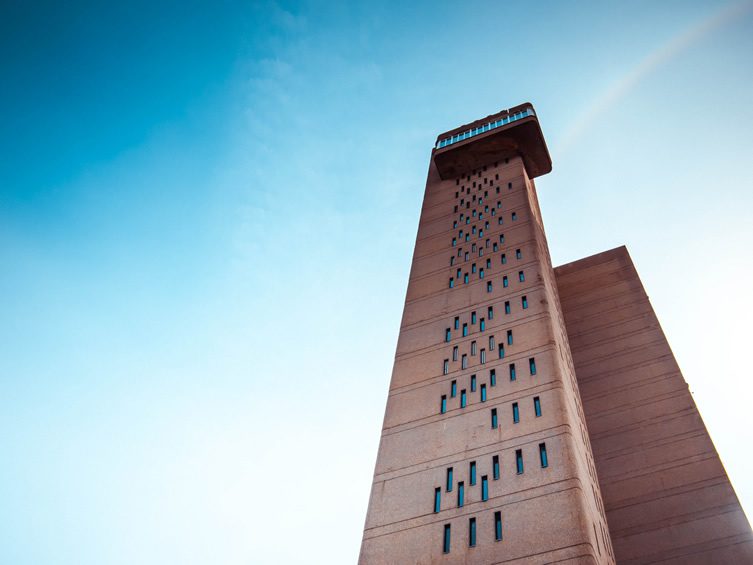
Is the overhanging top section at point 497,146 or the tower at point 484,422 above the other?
the overhanging top section at point 497,146

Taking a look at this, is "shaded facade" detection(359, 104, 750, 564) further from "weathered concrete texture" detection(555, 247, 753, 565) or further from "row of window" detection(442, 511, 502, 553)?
"weathered concrete texture" detection(555, 247, 753, 565)

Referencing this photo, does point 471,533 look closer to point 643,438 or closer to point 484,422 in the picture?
point 484,422

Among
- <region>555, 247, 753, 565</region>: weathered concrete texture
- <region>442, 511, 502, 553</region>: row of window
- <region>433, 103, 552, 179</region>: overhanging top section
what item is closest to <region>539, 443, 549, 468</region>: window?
<region>442, 511, 502, 553</region>: row of window

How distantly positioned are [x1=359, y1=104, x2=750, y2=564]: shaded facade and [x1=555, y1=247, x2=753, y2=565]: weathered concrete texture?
0.57 m

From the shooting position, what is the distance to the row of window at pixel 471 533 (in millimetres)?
19922

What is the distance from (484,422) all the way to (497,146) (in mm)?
29090

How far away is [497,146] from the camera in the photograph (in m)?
48.3

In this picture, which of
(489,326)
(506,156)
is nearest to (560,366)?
(489,326)

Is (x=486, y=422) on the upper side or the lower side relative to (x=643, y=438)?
lower

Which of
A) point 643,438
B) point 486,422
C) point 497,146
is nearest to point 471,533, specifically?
point 486,422

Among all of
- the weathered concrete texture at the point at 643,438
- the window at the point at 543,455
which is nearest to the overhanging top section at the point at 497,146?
the weathered concrete texture at the point at 643,438

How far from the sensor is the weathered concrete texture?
90.2ft

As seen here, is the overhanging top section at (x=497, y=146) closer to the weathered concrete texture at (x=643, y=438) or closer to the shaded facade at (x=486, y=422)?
the shaded facade at (x=486, y=422)

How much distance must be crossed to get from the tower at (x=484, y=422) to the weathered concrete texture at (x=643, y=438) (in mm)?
5487
